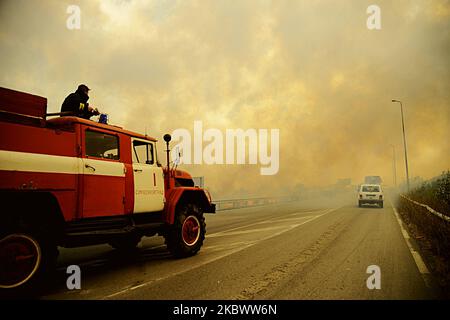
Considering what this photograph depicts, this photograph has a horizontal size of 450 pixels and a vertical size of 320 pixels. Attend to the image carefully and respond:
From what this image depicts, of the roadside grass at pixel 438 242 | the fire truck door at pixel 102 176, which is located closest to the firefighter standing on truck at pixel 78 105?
the fire truck door at pixel 102 176

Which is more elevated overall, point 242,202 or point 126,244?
point 126,244

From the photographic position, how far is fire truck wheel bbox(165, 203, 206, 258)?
593 cm

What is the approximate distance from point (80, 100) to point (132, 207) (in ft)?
7.47

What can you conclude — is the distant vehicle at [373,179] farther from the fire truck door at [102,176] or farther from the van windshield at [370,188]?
the fire truck door at [102,176]

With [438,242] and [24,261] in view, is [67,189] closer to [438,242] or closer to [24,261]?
[24,261]

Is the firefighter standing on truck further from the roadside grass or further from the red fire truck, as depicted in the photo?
the roadside grass

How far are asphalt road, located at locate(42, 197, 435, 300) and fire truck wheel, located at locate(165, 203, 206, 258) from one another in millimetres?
238

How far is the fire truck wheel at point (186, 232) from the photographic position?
5934mm

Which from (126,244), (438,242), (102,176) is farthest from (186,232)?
(438,242)

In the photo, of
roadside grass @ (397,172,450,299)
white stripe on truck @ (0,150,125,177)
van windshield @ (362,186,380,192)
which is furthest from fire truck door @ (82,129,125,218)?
van windshield @ (362,186,380,192)

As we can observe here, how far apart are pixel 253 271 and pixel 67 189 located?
3409mm

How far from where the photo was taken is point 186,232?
6.33m

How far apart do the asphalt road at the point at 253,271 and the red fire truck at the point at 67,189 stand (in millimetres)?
735

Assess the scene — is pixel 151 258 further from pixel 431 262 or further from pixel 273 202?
pixel 273 202
